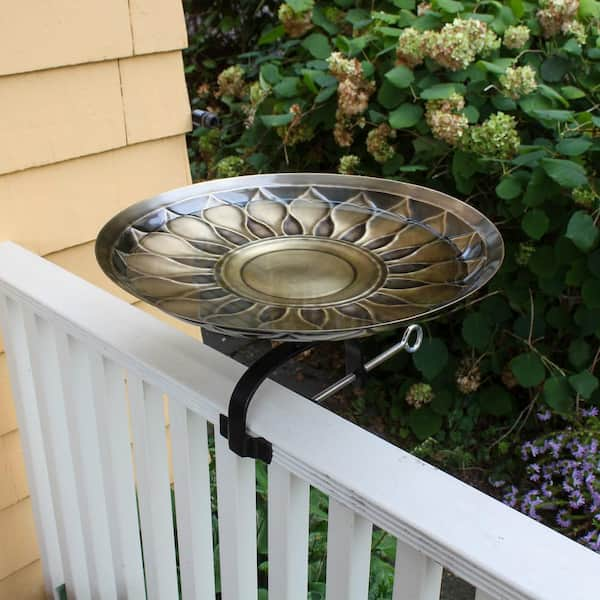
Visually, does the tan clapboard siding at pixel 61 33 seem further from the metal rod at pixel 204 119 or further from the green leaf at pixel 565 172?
the green leaf at pixel 565 172

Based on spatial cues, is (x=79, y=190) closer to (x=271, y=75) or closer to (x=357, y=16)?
(x=271, y=75)

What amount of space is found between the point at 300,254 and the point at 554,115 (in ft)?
4.19

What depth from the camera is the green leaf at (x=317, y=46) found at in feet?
8.91

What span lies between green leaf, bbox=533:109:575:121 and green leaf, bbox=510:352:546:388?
70 centimetres

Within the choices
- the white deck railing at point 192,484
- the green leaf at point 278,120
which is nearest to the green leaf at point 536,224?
the green leaf at point 278,120

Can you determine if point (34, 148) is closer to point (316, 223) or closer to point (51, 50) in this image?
point (51, 50)

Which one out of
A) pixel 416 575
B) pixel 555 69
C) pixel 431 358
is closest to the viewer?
pixel 416 575

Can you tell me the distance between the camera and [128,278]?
0.92 meters

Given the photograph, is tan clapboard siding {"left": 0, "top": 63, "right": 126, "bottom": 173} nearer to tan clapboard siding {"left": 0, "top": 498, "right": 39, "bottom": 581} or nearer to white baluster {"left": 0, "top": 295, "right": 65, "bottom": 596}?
white baluster {"left": 0, "top": 295, "right": 65, "bottom": 596}

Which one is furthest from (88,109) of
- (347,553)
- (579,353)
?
(579,353)

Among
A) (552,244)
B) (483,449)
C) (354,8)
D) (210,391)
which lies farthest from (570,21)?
(210,391)

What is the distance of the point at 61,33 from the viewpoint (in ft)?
4.63

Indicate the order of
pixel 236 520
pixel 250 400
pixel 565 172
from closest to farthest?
pixel 250 400, pixel 236 520, pixel 565 172

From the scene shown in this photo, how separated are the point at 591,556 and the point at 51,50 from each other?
1240 millimetres
